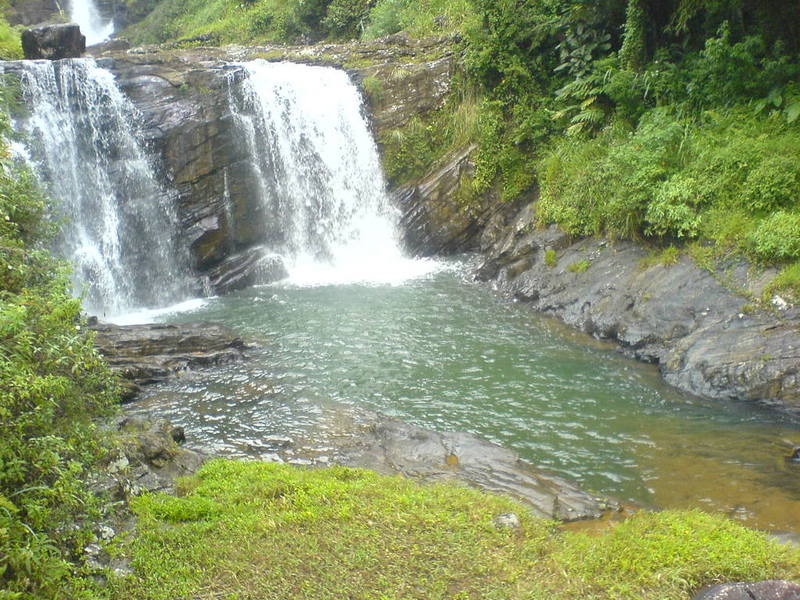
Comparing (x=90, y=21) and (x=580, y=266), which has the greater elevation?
(x=90, y=21)

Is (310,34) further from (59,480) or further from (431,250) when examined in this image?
(59,480)

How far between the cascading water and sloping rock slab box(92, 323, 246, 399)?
504 centimetres

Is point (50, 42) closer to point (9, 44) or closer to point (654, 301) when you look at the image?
point (9, 44)

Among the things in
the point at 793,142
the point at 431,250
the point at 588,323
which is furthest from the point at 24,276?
the point at 431,250

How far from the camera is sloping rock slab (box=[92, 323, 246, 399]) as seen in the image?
1004cm

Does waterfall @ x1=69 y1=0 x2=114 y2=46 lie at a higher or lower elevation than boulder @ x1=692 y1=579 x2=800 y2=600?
A: higher

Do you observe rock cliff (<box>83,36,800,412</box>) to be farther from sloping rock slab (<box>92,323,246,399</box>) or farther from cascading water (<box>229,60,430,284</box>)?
sloping rock slab (<box>92,323,246,399</box>)

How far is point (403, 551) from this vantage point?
4637 mm

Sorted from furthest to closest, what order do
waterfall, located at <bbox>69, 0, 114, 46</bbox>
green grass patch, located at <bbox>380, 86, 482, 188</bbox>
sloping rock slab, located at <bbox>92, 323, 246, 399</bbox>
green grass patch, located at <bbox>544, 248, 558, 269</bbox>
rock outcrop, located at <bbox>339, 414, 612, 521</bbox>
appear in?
waterfall, located at <bbox>69, 0, 114, 46</bbox>
green grass patch, located at <bbox>380, 86, 482, 188</bbox>
green grass patch, located at <bbox>544, 248, 558, 269</bbox>
sloping rock slab, located at <bbox>92, 323, 246, 399</bbox>
rock outcrop, located at <bbox>339, 414, 612, 521</bbox>

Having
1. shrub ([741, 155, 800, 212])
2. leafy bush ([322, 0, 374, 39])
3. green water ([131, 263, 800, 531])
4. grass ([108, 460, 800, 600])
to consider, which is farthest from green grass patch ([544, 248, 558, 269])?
leafy bush ([322, 0, 374, 39])

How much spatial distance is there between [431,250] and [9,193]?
37.9ft

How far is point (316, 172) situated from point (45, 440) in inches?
567

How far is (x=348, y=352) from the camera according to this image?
1086cm

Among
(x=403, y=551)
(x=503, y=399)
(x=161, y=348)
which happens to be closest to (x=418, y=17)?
(x=161, y=348)
